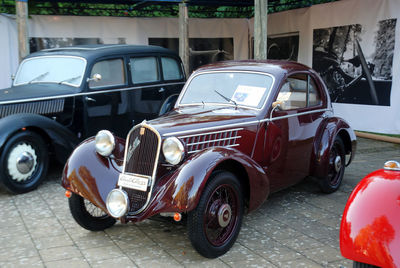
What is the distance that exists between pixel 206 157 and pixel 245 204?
0.76 m

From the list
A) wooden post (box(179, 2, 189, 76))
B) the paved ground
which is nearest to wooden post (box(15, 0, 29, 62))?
wooden post (box(179, 2, 189, 76))

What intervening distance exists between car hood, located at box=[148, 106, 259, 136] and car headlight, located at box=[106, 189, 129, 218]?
61cm

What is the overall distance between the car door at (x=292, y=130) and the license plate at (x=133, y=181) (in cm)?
140

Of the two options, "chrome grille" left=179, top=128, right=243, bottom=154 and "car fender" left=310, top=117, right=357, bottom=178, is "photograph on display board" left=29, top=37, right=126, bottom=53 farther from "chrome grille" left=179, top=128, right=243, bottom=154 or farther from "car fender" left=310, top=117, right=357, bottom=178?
"chrome grille" left=179, top=128, right=243, bottom=154

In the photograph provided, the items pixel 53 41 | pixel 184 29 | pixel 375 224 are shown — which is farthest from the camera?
pixel 53 41

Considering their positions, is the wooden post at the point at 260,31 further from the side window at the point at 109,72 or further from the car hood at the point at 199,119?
the car hood at the point at 199,119

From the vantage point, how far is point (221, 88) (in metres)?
4.58

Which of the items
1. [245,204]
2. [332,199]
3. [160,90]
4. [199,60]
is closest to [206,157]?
[245,204]

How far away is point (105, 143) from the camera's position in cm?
383

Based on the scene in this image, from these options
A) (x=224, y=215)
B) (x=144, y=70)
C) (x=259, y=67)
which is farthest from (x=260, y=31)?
(x=224, y=215)

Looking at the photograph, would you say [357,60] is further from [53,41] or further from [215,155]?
[53,41]

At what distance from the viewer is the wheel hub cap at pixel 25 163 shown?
5.23m

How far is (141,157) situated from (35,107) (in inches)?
108

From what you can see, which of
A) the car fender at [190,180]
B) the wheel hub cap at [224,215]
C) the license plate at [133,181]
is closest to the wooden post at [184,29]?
the car fender at [190,180]
